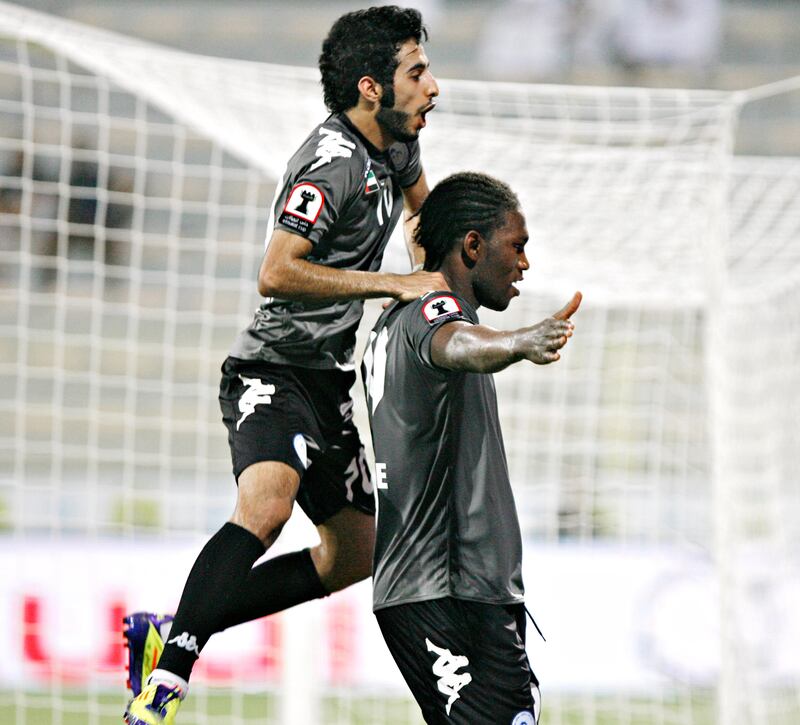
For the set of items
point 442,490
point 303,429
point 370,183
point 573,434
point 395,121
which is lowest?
point 442,490

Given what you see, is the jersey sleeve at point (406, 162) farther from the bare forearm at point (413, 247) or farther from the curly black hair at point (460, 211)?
the curly black hair at point (460, 211)

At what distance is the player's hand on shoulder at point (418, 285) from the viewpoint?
9.09 feet

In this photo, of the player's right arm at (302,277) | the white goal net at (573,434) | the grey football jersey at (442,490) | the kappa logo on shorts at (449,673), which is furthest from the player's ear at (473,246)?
the white goal net at (573,434)

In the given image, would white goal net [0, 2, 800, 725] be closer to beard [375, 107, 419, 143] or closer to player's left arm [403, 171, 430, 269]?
player's left arm [403, 171, 430, 269]

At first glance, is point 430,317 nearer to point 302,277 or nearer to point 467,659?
point 302,277

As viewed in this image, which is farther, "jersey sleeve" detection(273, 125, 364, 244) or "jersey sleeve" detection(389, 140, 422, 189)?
"jersey sleeve" detection(389, 140, 422, 189)

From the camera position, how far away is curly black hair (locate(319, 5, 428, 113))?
3117 millimetres

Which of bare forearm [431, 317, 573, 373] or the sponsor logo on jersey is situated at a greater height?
the sponsor logo on jersey

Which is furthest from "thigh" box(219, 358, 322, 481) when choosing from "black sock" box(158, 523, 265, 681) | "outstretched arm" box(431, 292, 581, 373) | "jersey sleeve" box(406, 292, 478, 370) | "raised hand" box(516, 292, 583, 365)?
"raised hand" box(516, 292, 583, 365)

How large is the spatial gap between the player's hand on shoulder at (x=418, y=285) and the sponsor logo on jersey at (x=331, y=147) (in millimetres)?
402

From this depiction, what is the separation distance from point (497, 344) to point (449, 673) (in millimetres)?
726

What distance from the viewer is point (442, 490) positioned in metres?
2.74

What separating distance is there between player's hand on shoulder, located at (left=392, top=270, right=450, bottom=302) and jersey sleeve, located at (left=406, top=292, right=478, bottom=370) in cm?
10

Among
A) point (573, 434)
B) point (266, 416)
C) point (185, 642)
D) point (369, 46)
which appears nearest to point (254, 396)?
point (266, 416)
